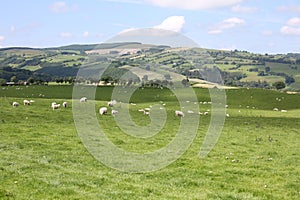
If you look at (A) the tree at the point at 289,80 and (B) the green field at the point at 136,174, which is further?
(A) the tree at the point at 289,80

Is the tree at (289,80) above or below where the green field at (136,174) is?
below

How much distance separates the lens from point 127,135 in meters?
25.7

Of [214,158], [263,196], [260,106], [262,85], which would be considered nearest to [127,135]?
[214,158]

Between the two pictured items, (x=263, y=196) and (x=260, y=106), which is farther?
(x=260, y=106)

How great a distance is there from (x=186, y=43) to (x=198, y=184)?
419 inches

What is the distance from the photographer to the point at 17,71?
160375mm

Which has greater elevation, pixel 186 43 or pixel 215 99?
pixel 186 43

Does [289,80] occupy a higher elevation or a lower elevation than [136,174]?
lower

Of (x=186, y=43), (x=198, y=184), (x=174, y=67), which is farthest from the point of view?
(x=174, y=67)

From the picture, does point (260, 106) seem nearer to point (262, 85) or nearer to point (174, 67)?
point (174, 67)

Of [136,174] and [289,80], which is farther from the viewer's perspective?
[289,80]

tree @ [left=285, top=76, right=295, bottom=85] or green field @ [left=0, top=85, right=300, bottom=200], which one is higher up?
green field @ [left=0, top=85, right=300, bottom=200]

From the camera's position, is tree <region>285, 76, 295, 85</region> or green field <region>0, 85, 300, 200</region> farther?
tree <region>285, 76, 295, 85</region>

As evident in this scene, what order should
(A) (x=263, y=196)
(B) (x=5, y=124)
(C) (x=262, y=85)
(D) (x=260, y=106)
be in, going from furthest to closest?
(C) (x=262, y=85)
(D) (x=260, y=106)
(B) (x=5, y=124)
(A) (x=263, y=196)
